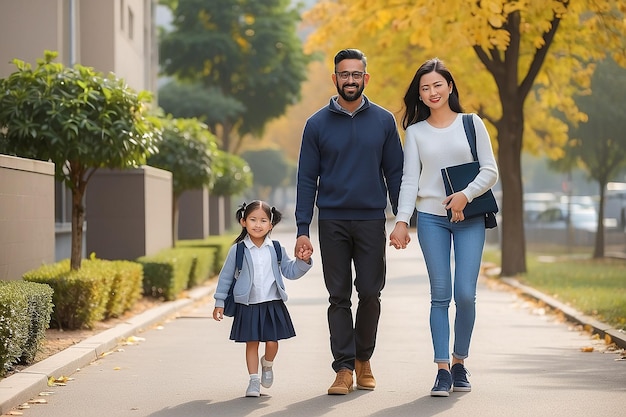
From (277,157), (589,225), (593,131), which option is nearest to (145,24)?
(593,131)

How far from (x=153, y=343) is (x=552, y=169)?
2799 cm

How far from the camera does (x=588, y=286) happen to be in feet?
61.8

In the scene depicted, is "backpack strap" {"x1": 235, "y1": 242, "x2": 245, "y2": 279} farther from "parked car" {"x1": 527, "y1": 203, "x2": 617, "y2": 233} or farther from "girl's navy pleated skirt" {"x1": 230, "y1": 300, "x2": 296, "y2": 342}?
"parked car" {"x1": 527, "y1": 203, "x2": 617, "y2": 233}

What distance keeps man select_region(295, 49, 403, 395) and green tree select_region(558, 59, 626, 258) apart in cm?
2318

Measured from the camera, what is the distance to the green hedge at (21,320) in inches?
318

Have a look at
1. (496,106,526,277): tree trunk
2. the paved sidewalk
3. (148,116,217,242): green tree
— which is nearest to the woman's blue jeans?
the paved sidewalk

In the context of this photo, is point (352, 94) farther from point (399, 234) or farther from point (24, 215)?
point (24, 215)

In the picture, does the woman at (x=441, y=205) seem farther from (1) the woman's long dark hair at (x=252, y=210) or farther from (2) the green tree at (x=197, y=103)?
(2) the green tree at (x=197, y=103)

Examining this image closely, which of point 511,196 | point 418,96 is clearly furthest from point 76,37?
point 418,96

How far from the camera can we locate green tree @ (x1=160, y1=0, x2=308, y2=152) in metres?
49.9

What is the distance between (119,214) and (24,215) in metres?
6.12

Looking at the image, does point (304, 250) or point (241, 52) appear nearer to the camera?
point (304, 250)

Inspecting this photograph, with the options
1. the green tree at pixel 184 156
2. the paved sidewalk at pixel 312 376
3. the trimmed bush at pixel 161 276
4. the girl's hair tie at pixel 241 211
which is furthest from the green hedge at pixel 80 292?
the green tree at pixel 184 156

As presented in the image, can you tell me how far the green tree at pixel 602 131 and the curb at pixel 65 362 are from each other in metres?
18.8
